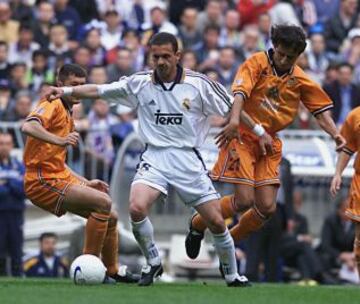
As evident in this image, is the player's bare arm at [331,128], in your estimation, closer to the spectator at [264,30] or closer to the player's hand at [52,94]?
the player's hand at [52,94]

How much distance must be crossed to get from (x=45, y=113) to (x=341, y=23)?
43.2ft

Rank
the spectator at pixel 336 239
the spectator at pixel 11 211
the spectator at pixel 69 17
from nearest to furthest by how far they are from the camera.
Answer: the spectator at pixel 11 211
the spectator at pixel 336 239
the spectator at pixel 69 17

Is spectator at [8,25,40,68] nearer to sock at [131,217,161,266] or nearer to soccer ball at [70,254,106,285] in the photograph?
soccer ball at [70,254,106,285]

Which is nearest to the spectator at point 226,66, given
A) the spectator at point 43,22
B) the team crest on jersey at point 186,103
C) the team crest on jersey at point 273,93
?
the spectator at point 43,22

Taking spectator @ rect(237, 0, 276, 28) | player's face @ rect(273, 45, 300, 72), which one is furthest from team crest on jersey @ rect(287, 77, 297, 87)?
spectator @ rect(237, 0, 276, 28)

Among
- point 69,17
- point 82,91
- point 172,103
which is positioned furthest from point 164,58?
point 69,17

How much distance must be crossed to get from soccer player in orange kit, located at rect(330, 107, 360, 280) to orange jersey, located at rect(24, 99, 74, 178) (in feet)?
8.38

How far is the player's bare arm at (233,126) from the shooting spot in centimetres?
1323

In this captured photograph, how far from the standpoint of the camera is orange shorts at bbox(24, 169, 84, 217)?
13688 mm

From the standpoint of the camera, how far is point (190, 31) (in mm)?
24922

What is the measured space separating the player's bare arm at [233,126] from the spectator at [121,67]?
9222mm

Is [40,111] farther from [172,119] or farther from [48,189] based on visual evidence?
[172,119]

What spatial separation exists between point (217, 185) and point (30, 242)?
9.27 ft

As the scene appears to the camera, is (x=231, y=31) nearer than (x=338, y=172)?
No
